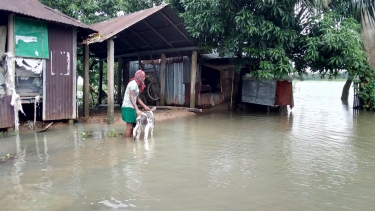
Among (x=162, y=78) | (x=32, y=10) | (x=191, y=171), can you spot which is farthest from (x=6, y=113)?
(x=162, y=78)

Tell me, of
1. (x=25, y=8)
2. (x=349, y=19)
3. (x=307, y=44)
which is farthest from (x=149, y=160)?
(x=349, y=19)

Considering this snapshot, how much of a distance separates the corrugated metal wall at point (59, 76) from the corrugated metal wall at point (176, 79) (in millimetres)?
Answer: 5918

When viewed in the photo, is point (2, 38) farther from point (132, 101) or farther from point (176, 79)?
point (176, 79)

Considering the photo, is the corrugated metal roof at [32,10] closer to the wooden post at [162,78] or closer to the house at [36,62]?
the house at [36,62]

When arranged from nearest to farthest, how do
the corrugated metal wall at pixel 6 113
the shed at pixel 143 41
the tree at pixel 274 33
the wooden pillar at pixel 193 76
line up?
the corrugated metal wall at pixel 6 113 → the shed at pixel 143 41 → the tree at pixel 274 33 → the wooden pillar at pixel 193 76

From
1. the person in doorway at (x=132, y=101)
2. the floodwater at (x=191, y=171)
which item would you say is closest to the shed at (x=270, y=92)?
the floodwater at (x=191, y=171)

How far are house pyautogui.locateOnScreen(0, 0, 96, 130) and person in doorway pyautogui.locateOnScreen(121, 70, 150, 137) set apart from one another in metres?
3.18

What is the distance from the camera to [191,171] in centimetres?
546

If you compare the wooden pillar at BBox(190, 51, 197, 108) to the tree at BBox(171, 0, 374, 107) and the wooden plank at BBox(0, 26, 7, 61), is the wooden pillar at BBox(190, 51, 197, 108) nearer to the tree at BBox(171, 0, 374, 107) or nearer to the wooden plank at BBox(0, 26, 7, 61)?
the tree at BBox(171, 0, 374, 107)

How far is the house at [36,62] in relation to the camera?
9070 mm

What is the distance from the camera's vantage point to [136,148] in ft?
23.4

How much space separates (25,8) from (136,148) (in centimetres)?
538

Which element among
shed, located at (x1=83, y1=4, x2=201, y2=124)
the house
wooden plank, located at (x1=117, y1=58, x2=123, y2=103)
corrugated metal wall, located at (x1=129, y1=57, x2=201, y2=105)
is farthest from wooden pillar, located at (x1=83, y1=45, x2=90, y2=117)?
wooden plank, located at (x1=117, y1=58, x2=123, y2=103)

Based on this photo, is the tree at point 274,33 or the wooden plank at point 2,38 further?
the tree at point 274,33
